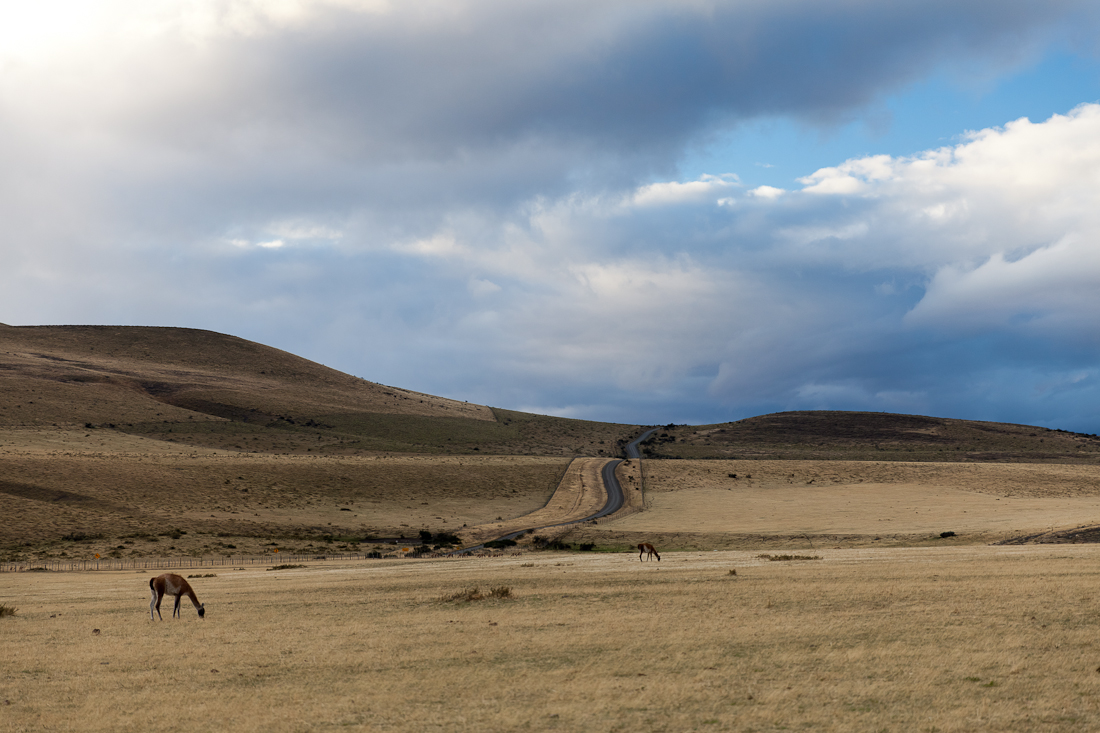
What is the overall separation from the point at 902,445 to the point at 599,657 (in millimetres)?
176972

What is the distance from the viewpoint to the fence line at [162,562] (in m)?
51.1

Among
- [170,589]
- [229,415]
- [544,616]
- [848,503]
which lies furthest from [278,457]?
[544,616]

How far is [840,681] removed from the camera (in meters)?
13.9

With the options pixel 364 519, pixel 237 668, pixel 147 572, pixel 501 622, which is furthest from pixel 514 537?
pixel 237 668

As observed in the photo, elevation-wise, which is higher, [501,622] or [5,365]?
[5,365]

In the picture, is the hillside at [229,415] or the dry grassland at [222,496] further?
the hillside at [229,415]

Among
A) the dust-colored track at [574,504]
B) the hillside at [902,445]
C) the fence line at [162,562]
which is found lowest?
the fence line at [162,562]

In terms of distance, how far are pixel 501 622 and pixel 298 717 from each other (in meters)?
9.17

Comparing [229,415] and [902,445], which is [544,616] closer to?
[229,415]

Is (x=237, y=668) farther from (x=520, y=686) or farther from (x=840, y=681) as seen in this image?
(x=840, y=681)

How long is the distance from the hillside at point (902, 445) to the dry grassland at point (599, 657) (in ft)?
416

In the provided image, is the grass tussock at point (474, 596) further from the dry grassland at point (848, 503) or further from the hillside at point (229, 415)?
the hillside at point (229, 415)

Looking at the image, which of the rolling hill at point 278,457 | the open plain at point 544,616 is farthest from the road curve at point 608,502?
the rolling hill at point 278,457

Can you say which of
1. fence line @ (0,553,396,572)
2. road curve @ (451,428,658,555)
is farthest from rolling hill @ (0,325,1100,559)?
road curve @ (451,428,658,555)
